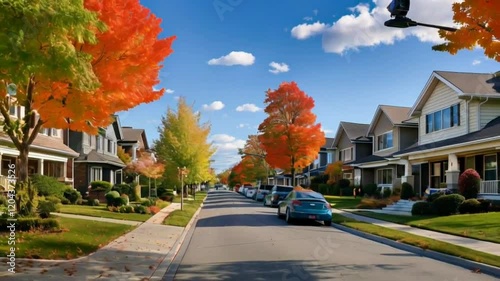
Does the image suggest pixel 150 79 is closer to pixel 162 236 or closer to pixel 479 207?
pixel 162 236

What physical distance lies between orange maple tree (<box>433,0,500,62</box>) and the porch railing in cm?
1547

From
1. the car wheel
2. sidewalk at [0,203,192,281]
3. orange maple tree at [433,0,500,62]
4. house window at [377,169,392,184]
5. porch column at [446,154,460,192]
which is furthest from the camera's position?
house window at [377,169,392,184]

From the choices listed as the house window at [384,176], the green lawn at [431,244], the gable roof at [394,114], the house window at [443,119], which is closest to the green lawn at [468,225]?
the green lawn at [431,244]

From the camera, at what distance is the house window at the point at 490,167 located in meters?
25.2

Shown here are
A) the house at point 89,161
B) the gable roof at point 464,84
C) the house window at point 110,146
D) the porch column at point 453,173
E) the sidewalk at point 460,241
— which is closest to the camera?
the sidewalk at point 460,241

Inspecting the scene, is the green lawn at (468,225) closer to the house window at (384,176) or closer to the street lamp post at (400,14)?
the street lamp post at (400,14)

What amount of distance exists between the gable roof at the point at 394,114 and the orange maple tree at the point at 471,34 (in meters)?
29.1

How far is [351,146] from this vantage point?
171 feet

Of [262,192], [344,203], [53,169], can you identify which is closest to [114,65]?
[53,169]

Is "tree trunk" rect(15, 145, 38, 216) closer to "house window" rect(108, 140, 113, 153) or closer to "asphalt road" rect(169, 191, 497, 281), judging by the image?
"asphalt road" rect(169, 191, 497, 281)

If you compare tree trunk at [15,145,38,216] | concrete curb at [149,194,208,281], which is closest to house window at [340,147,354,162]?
concrete curb at [149,194,208,281]

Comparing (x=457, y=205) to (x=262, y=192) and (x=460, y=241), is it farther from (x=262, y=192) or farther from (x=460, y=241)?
(x=262, y=192)

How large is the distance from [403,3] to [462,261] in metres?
5.85

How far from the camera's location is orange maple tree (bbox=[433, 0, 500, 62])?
32.4ft
